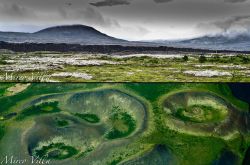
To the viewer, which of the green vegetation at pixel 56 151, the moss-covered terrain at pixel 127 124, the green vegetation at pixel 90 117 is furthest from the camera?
the green vegetation at pixel 90 117

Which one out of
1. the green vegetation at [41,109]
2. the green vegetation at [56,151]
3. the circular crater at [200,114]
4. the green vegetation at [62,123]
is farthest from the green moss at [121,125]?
the green vegetation at [41,109]

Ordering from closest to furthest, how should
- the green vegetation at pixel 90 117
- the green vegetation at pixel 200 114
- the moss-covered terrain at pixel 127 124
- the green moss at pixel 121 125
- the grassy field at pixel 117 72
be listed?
the moss-covered terrain at pixel 127 124 < the green moss at pixel 121 125 < the green vegetation at pixel 90 117 < the green vegetation at pixel 200 114 < the grassy field at pixel 117 72

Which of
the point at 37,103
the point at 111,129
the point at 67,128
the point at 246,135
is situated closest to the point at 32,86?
the point at 37,103

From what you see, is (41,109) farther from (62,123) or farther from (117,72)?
(117,72)

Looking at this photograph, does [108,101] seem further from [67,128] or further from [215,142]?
[215,142]

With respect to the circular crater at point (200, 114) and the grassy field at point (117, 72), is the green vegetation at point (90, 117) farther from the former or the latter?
the grassy field at point (117, 72)

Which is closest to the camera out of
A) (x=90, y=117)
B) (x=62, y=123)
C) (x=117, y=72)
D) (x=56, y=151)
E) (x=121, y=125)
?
(x=56, y=151)

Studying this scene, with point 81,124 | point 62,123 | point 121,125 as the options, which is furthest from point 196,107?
point 62,123
